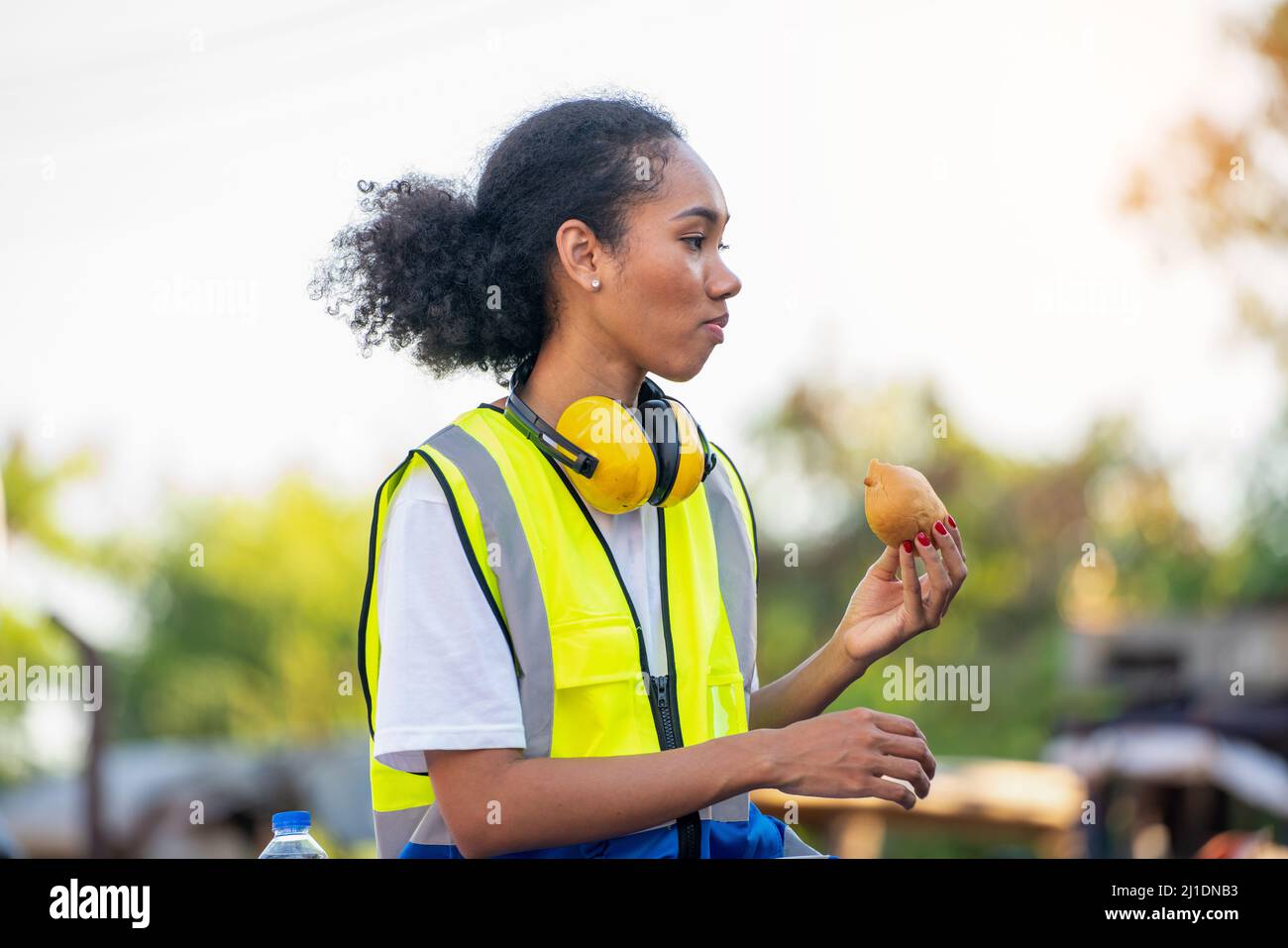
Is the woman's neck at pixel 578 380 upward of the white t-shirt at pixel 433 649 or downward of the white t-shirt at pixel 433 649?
upward

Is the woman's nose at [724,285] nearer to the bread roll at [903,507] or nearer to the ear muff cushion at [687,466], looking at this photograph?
the ear muff cushion at [687,466]

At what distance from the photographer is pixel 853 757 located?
2.38 m

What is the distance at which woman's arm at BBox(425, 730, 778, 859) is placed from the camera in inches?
93.8

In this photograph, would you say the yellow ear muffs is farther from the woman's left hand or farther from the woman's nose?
the woman's left hand

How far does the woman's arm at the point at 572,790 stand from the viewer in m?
2.38

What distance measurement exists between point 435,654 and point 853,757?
0.70 meters

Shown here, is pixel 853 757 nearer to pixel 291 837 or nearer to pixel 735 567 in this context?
pixel 735 567

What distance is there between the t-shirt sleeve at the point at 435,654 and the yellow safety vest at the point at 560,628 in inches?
1.4

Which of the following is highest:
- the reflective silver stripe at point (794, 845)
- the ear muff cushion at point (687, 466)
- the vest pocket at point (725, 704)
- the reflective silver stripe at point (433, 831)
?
the ear muff cushion at point (687, 466)

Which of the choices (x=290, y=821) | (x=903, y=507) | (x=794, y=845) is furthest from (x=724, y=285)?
(x=290, y=821)

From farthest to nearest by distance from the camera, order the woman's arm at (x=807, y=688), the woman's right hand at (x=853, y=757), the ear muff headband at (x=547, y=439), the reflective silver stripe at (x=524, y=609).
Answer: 1. the woman's arm at (x=807, y=688)
2. the ear muff headband at (x=547, y=439)
3. the reflective silver stripe at (x=524, y=609)
4. the woman's right hand at (x=853, y=757)

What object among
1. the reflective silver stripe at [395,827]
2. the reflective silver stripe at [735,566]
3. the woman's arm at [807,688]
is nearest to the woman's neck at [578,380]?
the reflective silver stripe at [735,566]
